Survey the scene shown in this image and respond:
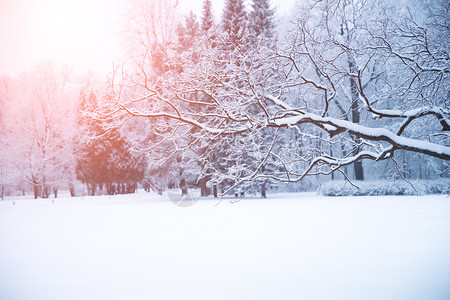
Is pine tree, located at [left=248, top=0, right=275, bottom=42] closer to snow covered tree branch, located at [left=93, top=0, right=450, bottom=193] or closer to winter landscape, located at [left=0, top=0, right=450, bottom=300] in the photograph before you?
winter landscape, located at [left=0, top=0, right=450, bottom=300]

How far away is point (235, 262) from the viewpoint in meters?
5.61

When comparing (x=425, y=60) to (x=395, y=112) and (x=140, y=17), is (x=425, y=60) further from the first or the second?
(x=140, y=17)

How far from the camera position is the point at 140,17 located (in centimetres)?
2600

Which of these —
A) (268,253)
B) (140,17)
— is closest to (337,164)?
(268,253)

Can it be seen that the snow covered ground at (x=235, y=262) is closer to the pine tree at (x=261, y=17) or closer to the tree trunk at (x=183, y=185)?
the tree trunk at (x=183, y=185)

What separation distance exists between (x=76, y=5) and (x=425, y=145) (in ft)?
29.3

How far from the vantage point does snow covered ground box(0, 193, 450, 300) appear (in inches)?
167

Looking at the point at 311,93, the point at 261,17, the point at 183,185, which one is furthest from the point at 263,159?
the point at 261,17

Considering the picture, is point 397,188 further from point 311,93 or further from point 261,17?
point 311,93

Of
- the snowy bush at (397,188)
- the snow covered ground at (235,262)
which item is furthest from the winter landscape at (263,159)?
the snowy bush at (397,188)

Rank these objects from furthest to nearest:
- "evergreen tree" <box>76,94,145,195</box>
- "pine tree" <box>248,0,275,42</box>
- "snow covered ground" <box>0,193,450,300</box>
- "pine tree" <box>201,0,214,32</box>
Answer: "evergreen tree" <box>76,94,145,195</box> < "pine tree" <box>201,0,214,32</box> < "pine tree" <box>248,0,275,42</box> < "snow covered ground" <box>0,193,450,300</box>

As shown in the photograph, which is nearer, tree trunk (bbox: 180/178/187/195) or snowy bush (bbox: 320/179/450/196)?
snowy bush (bbox: 320/179/450/196)

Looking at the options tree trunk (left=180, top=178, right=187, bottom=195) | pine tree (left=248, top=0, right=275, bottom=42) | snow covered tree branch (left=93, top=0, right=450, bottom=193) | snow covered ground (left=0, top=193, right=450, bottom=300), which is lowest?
snow covered ground (left=0, top=193, right=450, bottom=300)

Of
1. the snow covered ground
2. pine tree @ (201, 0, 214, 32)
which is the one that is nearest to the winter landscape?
the snow covered ground
